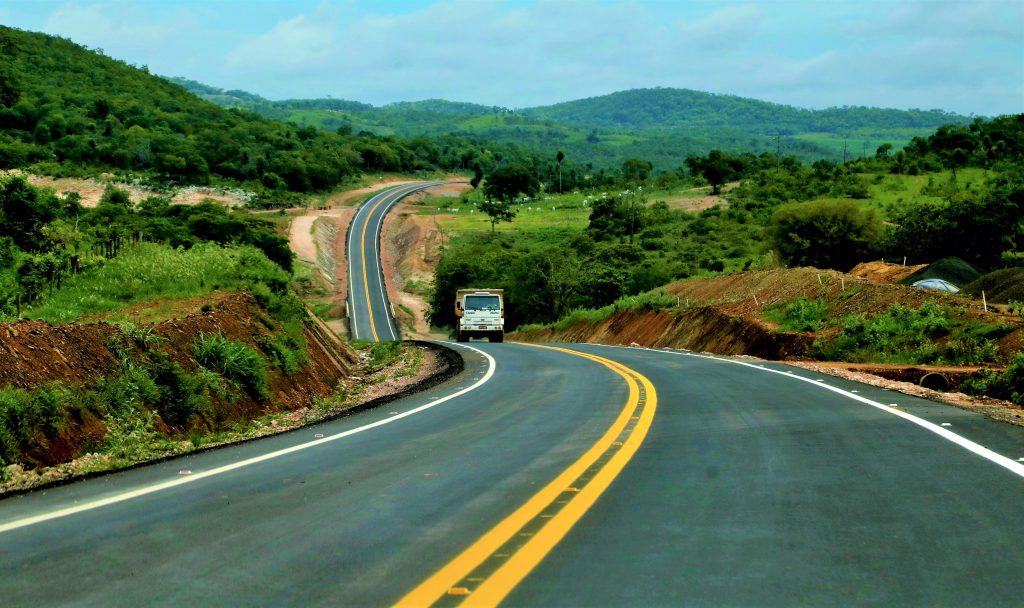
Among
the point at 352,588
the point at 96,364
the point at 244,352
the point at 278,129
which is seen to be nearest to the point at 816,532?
the point at 352,588

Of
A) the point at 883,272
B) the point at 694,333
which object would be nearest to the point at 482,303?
the point at 694,333

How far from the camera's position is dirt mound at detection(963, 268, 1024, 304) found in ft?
120

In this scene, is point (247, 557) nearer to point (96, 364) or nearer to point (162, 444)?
point (162, 444)

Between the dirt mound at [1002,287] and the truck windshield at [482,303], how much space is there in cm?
2364

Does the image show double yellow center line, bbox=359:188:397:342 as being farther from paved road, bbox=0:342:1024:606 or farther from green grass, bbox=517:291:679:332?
paved road, bbox=0:342:1024:606

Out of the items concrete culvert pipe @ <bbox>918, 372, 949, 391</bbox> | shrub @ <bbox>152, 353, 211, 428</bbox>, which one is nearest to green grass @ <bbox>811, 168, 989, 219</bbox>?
concrete culvert pipe @ <bbox>918, 372, 949, 391</bbox>

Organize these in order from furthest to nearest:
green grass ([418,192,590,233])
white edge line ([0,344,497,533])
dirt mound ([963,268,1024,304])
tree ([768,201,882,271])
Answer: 1. green grass ([418,192,590,233])
2. tree ([768,201,882,271])
3. dirt mound ([963,268,1024,304])
4. white edge line ([0,344,497,533])

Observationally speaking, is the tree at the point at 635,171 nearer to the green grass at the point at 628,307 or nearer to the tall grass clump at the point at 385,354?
the green grass at the point at 628,307

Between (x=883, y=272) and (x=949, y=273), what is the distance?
313 centimetres

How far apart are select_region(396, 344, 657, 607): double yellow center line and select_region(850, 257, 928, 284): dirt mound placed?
139 feet

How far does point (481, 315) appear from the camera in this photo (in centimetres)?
5388

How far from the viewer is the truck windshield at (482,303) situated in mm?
53781

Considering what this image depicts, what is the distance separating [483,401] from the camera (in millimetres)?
16109

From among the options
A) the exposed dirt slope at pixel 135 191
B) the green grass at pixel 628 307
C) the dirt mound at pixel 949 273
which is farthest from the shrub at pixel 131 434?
the exposed dirt slope at pixel 135 191
